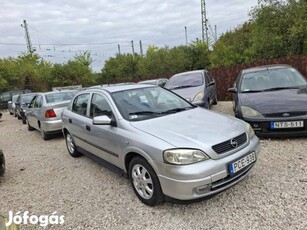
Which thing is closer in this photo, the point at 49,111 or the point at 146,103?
the point at 146,103

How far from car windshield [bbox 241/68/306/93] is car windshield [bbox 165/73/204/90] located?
2300 mm

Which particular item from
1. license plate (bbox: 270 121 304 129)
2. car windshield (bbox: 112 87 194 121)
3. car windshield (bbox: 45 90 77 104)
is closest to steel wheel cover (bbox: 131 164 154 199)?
car windshield (bbox: 112 87 194 121)

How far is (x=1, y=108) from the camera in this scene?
24.2m

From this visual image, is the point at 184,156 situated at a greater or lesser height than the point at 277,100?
lesser

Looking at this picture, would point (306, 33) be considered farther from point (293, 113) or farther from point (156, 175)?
point (156, 175)

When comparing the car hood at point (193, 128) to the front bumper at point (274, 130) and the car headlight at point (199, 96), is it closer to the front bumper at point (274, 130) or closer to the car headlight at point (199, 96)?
the front bumper at point (274, 130)

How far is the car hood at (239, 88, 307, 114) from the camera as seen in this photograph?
5.09m

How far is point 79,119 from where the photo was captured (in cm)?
505

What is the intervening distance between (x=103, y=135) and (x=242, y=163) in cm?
205

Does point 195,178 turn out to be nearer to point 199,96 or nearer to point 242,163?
point 242,163

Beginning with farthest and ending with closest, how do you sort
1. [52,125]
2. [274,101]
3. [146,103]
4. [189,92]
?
1. [189,92]
2. [52,125]
3. [274,101]
4. [146,103]

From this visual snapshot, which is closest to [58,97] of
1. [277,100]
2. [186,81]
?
[186,81]

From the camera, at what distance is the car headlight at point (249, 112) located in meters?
5.27

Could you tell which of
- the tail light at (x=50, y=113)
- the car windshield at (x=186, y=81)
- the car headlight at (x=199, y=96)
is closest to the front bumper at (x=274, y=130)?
the car headlight at (x=199, y=96)
